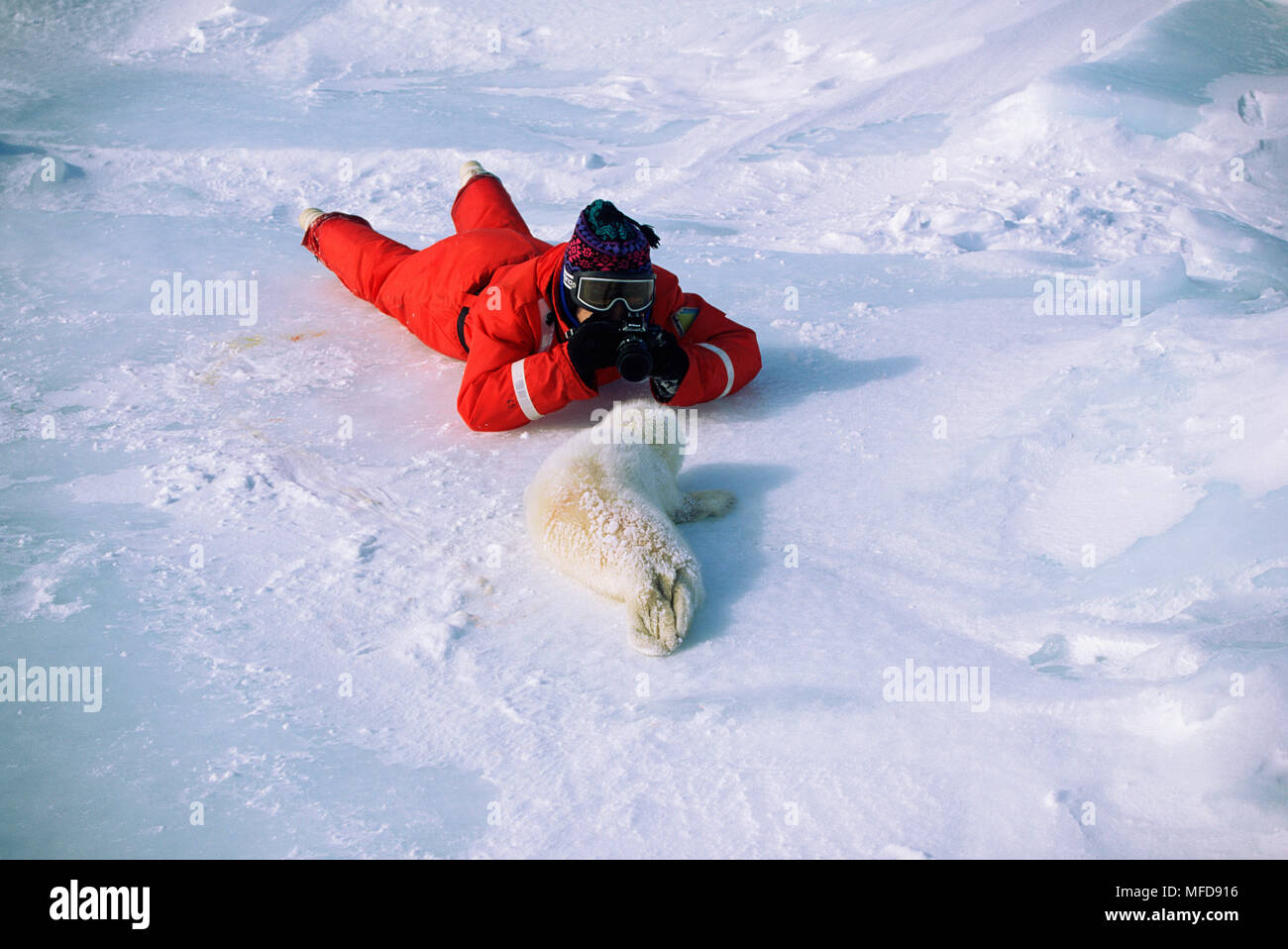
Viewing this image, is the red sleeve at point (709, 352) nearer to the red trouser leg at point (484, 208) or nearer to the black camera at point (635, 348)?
the black camera at point (635, 348)

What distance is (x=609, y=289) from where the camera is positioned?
2.53 metres

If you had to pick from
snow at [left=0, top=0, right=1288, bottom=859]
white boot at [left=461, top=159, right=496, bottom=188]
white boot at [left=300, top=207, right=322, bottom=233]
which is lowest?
snow at [left=0, top=0, right=1288, bottom=859]

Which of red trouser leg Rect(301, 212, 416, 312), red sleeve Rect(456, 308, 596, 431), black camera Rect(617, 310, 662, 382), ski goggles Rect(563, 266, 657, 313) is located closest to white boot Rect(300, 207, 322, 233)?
red trouser leg Rect(301, 212, 416, 312)

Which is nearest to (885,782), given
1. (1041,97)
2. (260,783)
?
(260,783)

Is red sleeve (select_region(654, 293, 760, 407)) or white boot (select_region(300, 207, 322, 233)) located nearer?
red sleeve (select_region(654, 293, 760, 407))

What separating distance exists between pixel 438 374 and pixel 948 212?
2.56m

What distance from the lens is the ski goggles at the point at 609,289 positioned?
2.52m

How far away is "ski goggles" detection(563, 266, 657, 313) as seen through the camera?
252cm

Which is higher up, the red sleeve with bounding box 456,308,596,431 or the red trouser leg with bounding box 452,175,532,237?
the red trouser leg with bounding box 452,175,532,237

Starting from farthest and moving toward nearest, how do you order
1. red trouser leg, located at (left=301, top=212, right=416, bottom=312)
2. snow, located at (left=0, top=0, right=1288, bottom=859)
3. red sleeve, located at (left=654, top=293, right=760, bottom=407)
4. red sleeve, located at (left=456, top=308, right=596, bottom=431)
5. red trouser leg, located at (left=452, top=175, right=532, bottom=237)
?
red trouser leg, located at (left=452, top=175, right=532, bottom=237) < red trouser leg, located at (left=301, top=212, right=416, bottom=312) < red sleeve, located at (left=654, top=293, right=760, bottom=407) < red sleeve, located at (left=456, top=308, right=596, bottom=431) < snow, located at (left=0, top=0, right=1288, bottom=859)

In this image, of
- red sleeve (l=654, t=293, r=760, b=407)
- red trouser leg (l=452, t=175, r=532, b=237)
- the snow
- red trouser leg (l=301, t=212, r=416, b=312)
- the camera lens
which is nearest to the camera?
the snow

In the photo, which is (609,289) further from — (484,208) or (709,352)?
(484,208)

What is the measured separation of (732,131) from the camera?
5.50m

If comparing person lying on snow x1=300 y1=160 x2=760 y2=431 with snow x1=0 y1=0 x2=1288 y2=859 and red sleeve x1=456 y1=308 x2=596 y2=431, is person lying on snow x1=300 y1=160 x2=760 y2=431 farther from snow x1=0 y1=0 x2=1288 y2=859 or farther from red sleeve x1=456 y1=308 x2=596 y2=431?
snow x1=0 y1=0 x2=1288 y2=859
